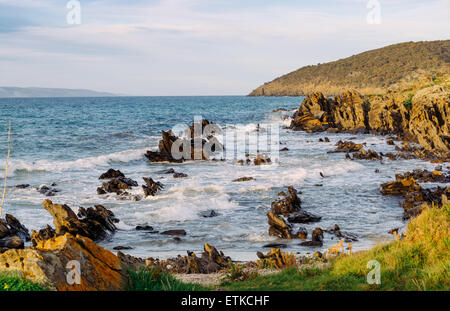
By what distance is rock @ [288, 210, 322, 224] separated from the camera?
14.5 meters

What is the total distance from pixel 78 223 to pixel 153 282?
7.13 m

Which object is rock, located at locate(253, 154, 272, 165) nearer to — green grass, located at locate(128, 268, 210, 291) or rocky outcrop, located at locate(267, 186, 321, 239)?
rocky outcrop, located at locate(267, 186, 321, 239)

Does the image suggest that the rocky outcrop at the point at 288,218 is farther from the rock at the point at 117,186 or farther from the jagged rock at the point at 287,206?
the rock at the point at 117,186

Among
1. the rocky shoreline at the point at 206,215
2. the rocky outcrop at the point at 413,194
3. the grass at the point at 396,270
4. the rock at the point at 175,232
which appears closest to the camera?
the rocky shoreline at the point at 206,215

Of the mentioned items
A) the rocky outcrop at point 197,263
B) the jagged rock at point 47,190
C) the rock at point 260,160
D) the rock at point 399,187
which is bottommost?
the rocky outcrop at point 197,263

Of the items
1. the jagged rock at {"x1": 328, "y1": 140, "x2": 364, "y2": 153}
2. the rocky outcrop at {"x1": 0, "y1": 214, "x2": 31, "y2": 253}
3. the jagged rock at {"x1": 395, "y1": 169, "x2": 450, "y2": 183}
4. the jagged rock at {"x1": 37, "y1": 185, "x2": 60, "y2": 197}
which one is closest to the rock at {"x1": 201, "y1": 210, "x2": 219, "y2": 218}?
the rocky outcrop at {"x1": 0, "y1": 214, "x2": 31, "y2": 253}

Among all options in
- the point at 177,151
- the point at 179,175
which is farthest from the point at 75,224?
the point at 177,151

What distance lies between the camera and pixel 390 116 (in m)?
41.3

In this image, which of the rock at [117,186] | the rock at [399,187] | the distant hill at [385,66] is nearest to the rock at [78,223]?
the rock at [117,186]

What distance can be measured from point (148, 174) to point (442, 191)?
16.1 m

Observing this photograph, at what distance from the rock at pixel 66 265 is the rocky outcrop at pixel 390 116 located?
81.7 feet

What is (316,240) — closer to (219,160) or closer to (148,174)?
(148,174)

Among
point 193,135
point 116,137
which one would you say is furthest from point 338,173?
point 116,137

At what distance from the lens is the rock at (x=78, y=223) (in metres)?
12.9
